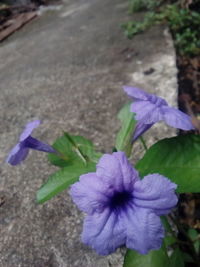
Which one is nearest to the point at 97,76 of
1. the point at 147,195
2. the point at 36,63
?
the point at 36,63

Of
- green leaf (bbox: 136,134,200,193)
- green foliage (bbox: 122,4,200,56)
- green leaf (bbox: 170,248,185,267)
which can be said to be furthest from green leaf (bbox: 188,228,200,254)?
green foliage (bbox: 122,4,200,56)

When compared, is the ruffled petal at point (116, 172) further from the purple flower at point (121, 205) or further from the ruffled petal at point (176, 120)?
the ruffled petal at point (176, 120)

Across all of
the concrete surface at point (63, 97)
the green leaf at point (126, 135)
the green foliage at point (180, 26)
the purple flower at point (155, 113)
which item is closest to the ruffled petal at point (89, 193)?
the purple flower at point (155, 113)

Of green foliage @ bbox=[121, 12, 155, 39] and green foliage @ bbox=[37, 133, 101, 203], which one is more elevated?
green foliage @ bbox=[37, 133, 101, 203]

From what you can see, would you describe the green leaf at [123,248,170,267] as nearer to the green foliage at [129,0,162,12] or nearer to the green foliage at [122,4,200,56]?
the green foliage at [122,4,200,56]

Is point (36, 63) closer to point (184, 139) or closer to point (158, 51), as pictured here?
point (158, 51)

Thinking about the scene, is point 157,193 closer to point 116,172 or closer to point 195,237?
point 116,172

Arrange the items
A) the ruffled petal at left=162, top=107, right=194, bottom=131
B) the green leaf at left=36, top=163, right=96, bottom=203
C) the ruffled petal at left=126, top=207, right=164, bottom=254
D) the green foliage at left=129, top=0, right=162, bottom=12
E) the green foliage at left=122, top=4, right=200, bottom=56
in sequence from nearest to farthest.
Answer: the ruffled petal at left=126, top=207, right=164, bottom=254
the ruffled petal at left=162, top=107, right=194, bottom=131
the green leaf at left=36, top=163, right=96, bottom=203
the green foliage at left=122, top=4, right=200, bottom=56
the green foliage at left=129, top=0, right=162, bottom=12
